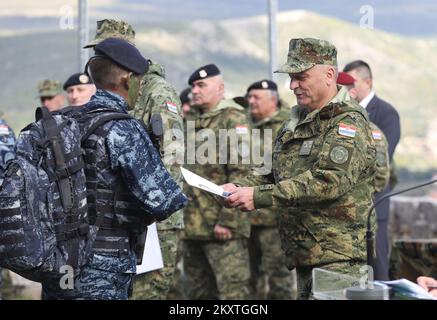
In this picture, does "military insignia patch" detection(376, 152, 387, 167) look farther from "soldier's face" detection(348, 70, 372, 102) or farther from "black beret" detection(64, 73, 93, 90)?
"black beret" detection(64, 73, 93, 90)

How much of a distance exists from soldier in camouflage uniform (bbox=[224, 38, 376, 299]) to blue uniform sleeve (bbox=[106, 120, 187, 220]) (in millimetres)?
714

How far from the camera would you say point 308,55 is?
509 cm

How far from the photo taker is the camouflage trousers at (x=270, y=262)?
8977mm

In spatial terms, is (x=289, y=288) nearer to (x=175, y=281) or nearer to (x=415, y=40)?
(x=175, y=281)

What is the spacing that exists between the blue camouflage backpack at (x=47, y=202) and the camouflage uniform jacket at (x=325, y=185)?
1137 mm

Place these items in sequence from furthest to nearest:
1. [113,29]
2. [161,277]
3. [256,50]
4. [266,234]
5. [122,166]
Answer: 1. [256,50]
2. [266,234]
3. [161,277]
4. [113,29]
5. [122,166]

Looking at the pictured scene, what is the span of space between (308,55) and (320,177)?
0.69m

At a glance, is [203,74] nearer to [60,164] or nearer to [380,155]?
[380,155]

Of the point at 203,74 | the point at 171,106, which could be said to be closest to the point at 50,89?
the point at 203,74

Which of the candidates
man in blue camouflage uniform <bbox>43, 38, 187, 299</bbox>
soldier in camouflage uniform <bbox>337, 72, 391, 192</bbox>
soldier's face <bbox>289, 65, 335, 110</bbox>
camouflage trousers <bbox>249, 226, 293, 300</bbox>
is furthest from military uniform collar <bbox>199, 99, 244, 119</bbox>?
man in blue camouflage uniform <bbox>43, 38, 187, 299</bbox>

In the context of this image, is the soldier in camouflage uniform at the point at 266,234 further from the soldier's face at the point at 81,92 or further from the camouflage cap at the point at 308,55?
the camouflage cap at the point at 308,55

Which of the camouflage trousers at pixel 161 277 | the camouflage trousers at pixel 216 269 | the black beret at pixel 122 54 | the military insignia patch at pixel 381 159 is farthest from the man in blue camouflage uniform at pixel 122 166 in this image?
the camouflage trousers at pixel 216 269

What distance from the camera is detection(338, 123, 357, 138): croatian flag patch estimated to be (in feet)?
16.1
